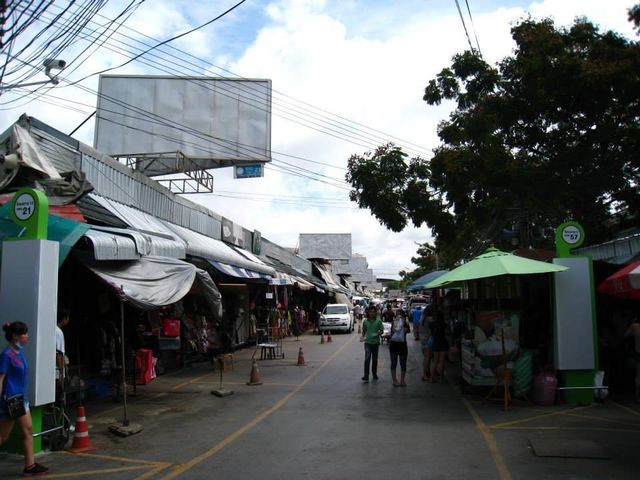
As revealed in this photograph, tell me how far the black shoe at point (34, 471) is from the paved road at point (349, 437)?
0.16m

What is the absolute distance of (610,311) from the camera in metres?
A: 14.2

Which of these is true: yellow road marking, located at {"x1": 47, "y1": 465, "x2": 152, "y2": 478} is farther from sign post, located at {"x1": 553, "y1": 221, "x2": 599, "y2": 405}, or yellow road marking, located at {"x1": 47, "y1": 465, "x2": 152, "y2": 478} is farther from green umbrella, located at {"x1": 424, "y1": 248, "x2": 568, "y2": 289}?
sign post, located at {"x1": 553, "y1": 221, "x2": 599, "y2": 405}

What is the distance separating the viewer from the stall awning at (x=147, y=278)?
370 inches

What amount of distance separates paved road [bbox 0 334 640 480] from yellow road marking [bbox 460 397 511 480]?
17mm

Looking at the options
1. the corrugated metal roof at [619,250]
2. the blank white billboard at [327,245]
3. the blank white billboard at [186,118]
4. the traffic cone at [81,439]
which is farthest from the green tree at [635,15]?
the blank white billboard at [327,245]

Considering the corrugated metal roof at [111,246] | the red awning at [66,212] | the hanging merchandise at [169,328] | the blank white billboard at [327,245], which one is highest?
the blank white billboard at [327,245]

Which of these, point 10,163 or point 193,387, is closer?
point 10,163

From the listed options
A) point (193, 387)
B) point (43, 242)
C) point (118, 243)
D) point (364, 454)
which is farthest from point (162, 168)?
point (364, 454)

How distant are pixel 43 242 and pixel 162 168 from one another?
17.9 meters

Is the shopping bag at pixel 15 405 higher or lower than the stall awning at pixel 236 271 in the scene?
lower

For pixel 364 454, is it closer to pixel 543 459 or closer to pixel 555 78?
pixel 543 459

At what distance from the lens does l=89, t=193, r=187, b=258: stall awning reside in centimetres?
1174

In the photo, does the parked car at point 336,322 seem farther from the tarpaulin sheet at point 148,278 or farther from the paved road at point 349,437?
the tarpaulin sheet at point 148,278

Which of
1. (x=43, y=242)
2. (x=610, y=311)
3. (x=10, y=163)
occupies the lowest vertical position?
(x=610, y=311)
